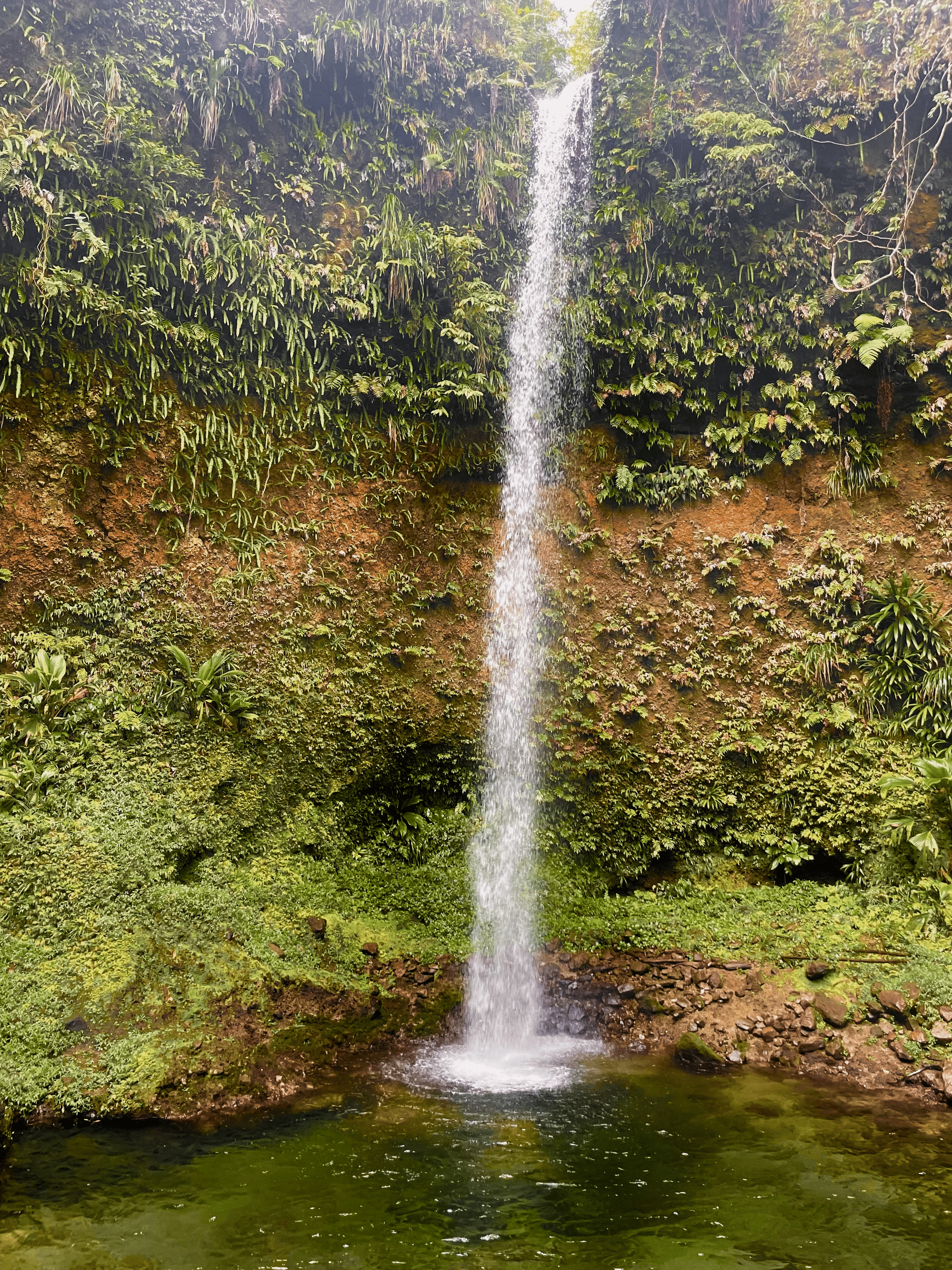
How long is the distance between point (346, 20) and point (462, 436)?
241 inches

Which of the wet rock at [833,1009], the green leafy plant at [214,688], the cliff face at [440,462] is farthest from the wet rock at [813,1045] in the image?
the green leafy plant at [214,688]

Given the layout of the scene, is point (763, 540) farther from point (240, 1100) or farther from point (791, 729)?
point (240, 1100)

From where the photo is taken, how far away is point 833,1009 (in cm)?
683

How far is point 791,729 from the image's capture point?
8992 millimetres

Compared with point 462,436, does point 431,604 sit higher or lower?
lower

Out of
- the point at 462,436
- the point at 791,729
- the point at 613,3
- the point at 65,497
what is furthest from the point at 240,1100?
the point at 613,3

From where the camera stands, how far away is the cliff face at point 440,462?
26.7 feet

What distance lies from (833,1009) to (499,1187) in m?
4.07

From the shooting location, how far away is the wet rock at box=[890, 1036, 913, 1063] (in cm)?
629

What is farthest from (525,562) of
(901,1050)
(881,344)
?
(901,1050)

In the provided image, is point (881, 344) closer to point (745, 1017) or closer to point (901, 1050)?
point (901, 1050)

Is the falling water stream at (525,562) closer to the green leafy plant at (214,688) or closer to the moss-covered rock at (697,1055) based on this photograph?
the moss-covered rock at (697,1055)

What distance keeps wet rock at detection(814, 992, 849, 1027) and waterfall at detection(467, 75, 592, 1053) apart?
3000 mm

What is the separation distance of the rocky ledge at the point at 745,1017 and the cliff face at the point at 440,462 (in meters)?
0.56
